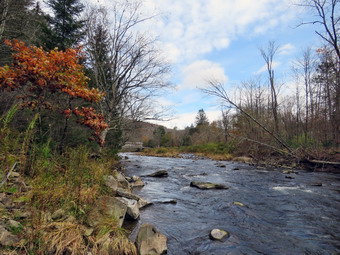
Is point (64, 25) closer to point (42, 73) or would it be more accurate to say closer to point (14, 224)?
point (42, 73)

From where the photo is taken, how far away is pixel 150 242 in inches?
140

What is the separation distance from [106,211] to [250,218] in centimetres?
387

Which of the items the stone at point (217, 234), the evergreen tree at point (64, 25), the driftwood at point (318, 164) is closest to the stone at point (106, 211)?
the stone at point (217, 234)

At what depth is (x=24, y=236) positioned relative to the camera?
2.79 meters

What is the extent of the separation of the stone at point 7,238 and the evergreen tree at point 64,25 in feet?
38.4

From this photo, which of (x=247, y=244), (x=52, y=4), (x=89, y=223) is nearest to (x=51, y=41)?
(x=52, y=4)

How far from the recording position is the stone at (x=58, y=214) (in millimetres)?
3439

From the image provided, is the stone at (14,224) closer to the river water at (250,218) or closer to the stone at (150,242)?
the stone at (150,242)

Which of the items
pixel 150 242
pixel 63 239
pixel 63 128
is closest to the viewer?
pixel 63 239

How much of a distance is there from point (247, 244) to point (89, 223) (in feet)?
10.4

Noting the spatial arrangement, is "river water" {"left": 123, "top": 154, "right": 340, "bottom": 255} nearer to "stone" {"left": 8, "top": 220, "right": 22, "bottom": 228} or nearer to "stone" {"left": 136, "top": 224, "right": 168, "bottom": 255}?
"stone" {"left": 136, "top": 224, "right": 168, "bottom": 255}

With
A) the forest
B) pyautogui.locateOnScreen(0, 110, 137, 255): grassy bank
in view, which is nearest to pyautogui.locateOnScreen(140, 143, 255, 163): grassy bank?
the forest

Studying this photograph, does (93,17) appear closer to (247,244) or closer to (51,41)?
(51,41)

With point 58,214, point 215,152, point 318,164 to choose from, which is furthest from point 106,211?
point 215,152
